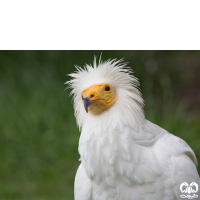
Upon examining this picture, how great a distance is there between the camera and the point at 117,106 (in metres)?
2.71

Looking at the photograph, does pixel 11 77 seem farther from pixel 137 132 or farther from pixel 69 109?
pixel 137 132

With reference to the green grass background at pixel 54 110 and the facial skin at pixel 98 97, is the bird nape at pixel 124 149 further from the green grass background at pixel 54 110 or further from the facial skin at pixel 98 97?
the green grass background at pixel 54 110

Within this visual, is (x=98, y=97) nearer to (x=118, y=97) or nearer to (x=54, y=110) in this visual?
(x=118, y=97)

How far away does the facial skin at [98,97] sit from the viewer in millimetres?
2598

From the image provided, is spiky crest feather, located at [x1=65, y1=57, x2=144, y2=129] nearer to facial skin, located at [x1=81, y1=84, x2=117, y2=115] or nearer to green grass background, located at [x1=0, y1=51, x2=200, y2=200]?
facial skin, located at [x1=81, y1=84, x2=117, y2=115]

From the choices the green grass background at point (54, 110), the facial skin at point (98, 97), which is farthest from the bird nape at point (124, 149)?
the green grass background at point (54, 110)

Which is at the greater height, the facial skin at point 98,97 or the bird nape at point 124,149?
the facial skin at point 98,97

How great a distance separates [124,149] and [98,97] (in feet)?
1.44

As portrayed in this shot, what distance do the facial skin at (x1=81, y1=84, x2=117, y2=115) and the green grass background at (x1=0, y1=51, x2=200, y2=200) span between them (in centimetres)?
304

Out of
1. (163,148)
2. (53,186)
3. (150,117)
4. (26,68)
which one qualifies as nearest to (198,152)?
(150,117)

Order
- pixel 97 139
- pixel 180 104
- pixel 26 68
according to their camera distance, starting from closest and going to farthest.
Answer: pixel 97 139 → pixel 180 104 → pixel 26 68

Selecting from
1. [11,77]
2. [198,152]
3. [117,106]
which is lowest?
[198,152]

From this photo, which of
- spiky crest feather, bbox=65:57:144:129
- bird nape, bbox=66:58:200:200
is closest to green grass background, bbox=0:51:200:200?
bird nape, bbox=66:58:200:200

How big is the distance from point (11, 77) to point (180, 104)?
336 centimetres
